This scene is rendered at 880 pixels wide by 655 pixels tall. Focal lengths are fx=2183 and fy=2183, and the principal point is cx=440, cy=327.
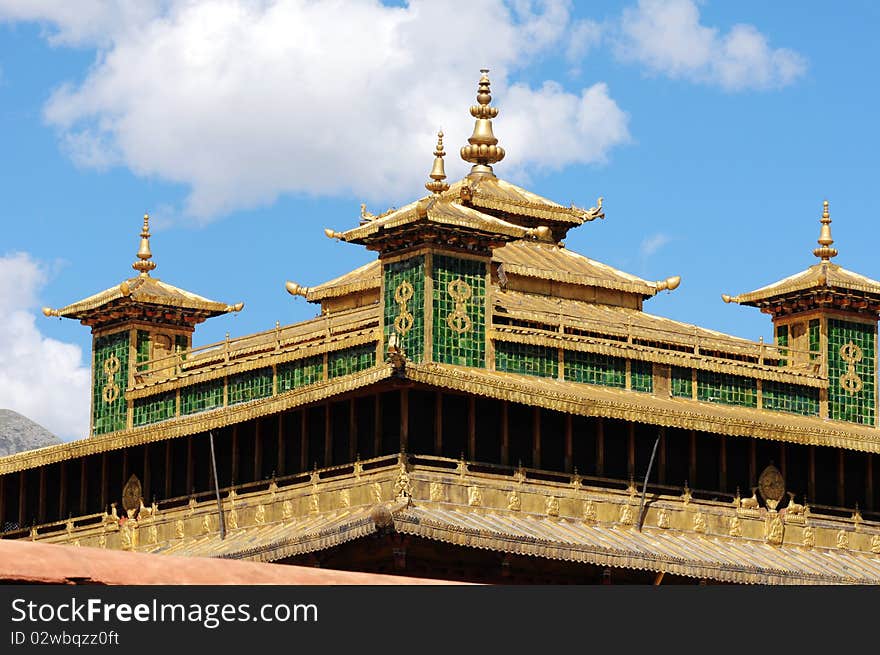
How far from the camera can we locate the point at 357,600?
18781 mm

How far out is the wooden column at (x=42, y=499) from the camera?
5547 cm

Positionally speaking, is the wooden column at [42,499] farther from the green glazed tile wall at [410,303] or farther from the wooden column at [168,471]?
the green glazed tile wall at [410,303]

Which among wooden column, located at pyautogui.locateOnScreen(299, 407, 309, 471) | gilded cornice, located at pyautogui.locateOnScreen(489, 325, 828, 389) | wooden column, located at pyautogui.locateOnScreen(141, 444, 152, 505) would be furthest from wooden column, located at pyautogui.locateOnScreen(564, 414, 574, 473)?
wooden column, located at pyautogui.locateOnScreen(141, 444, 152, 505)

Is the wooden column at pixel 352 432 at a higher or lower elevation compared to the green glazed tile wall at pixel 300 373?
lower

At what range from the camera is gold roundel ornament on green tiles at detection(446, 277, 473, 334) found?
46.3 m

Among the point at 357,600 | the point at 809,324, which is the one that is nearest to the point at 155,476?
the point at 809,324

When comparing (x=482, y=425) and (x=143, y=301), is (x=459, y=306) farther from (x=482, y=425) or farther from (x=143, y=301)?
(x=143, y=301)

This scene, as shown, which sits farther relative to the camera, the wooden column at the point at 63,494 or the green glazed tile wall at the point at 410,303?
the wooden column at the point at 63,494

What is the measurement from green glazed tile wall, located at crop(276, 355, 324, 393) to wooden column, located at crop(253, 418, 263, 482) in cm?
135

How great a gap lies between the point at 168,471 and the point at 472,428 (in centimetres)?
981

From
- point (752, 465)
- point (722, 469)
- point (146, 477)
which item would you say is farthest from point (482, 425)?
point (146, 477)

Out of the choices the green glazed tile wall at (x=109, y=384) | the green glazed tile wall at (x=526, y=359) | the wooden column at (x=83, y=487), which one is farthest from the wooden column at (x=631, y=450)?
the green glazed tile wall at (x=109, y=384)

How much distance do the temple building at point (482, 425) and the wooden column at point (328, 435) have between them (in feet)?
0.16

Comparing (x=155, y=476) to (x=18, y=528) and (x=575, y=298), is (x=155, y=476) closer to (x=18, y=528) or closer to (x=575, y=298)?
(x=18, y=528)
